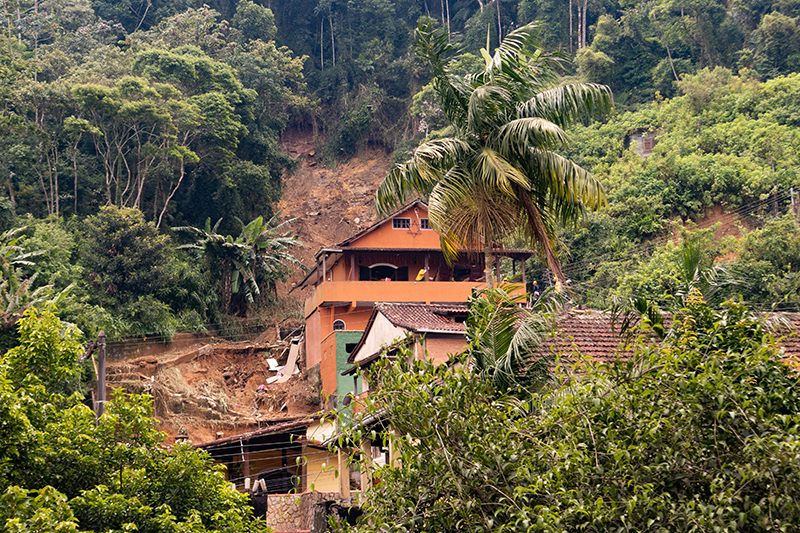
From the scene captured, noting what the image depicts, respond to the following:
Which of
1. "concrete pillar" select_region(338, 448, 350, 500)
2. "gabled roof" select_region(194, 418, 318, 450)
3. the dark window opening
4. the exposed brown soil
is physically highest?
the exposed brown soil

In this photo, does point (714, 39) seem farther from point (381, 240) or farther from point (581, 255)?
point (381, 240)

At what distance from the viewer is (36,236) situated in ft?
101

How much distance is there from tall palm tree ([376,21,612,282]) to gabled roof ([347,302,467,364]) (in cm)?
535

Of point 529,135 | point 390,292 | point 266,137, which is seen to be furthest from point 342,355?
point 266,137

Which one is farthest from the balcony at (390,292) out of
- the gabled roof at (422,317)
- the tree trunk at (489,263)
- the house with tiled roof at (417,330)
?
the tree trunk at (489,263)

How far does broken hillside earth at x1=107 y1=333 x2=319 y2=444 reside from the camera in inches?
1097

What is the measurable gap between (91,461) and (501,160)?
782 centimetres

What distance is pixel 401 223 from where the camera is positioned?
32.3 meters

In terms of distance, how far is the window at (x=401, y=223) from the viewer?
32.1 metres

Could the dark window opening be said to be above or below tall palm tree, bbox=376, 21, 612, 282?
below

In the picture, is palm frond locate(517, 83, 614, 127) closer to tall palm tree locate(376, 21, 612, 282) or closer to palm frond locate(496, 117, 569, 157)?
tall palm tree locate(376, 21, 612, 282)

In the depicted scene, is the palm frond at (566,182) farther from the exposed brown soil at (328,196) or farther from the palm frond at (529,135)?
the exposed brown soil at (328,196)

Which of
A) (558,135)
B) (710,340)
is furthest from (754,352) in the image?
(558,135)

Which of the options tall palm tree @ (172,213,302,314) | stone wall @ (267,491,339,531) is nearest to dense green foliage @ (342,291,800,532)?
stone wall @ (267,491,339,531)
